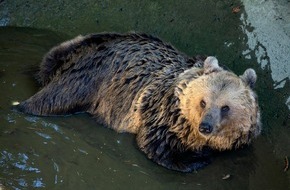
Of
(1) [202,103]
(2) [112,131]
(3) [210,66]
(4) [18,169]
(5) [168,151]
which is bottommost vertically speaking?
(4) [18,169]

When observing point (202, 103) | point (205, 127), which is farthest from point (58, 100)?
point (205, 127)

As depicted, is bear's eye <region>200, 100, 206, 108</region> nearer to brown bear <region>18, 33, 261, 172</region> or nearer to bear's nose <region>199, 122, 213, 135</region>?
brown bear <region>18, 33, 261, 172</region>

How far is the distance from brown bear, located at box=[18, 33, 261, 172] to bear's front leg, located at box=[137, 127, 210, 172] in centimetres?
1

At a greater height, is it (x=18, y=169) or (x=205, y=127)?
(x=205, y=127)

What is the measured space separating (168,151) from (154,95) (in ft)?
2.33

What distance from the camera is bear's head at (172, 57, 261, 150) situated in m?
5.78

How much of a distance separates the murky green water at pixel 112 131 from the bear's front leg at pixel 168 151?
9 centimetres

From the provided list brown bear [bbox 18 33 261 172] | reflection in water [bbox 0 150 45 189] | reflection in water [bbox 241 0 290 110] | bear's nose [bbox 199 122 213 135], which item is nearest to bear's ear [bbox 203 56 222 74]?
brown bear [bbox 18 33 261 172]

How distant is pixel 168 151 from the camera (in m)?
6.23

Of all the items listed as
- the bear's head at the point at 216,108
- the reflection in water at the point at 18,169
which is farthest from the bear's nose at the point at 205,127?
the reflection in water at the point at 18,169

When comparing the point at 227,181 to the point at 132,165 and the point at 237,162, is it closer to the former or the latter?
the point at 237,162

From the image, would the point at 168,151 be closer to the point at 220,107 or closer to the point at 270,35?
the point at 220,107

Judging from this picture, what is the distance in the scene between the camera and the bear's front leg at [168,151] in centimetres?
619

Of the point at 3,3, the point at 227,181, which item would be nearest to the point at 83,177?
the point at 227,181
